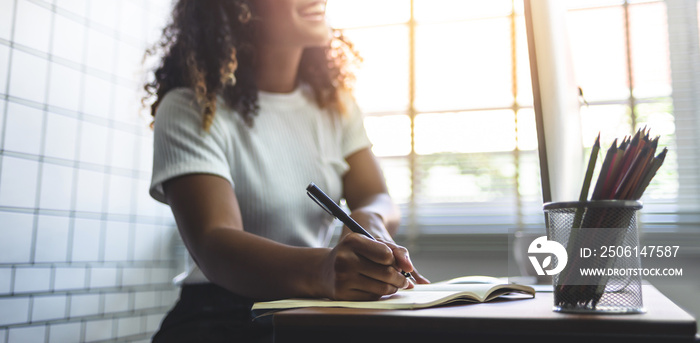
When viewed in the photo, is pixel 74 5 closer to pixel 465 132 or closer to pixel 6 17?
pixel 6 17

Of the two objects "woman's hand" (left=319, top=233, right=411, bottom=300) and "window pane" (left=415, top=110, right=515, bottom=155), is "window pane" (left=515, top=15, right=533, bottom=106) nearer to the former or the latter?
"window pane" (left=415, top=110, right=515, bottom=155)

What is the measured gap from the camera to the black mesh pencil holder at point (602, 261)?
1.82ft

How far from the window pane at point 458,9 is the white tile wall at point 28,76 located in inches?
62.8

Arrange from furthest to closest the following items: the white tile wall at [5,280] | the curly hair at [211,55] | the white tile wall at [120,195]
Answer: the white tile wall at [120,195], the white tile wall at [5,280], the curly hair at [211,55]

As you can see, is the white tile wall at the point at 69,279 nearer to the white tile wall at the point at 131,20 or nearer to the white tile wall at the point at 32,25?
the white tile wall at the point at 32,25

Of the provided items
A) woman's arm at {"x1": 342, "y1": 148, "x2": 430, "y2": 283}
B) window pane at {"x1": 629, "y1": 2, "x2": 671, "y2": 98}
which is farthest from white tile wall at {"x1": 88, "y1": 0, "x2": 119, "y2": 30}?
window pane at {"x1": 629, "y1": 2, "x2": 671, "y2": 98}

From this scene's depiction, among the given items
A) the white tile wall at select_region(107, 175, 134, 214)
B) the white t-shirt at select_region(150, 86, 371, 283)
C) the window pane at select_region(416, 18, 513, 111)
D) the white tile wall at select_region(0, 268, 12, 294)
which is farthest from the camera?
the window pane at select_region(416, 18, 513, 111)

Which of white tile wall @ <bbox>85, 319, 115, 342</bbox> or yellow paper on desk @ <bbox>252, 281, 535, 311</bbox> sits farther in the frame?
white tile wall @ <bbox>85, 319, 115, 342</bbox>

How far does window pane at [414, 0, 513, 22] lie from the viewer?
8.41 feet

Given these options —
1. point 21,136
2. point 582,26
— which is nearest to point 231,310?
point 21,136

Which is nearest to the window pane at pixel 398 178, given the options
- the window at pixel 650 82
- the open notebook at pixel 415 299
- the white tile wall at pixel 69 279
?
the window at pixel 650 82

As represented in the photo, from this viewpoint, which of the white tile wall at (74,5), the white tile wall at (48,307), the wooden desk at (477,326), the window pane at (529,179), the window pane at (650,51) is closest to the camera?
the wooden desk at (477,326)

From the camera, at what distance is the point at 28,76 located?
161 centimetres

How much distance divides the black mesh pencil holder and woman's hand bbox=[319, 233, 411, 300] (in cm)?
20
